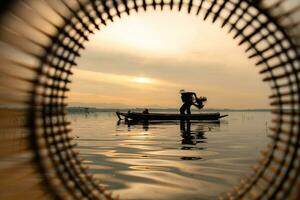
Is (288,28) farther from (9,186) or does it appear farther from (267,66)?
(9,186)

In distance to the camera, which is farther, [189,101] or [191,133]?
[189,101]

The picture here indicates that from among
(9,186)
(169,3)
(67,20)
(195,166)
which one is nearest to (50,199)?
(67,20)

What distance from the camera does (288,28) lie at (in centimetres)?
283

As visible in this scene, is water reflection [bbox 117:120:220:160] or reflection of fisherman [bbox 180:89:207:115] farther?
reflection of fisherman [bbox 180:89:207:115]

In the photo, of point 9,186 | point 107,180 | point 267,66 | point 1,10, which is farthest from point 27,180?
point 267,66

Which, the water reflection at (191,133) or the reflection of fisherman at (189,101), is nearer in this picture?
the water reflection at (191,133)

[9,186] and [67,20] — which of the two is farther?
[9,186]

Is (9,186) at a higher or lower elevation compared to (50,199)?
lower

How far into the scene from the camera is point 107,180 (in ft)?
32.2

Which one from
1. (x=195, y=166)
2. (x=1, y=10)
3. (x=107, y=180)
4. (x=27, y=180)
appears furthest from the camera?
(x=195, y=166)

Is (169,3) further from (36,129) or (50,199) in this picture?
(50,199)

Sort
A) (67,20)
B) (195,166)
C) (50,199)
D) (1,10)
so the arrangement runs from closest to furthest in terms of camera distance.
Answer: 1. (1,10)
2. (67,20)
3. (50,199)
4. (195,166)

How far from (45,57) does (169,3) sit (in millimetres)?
1427

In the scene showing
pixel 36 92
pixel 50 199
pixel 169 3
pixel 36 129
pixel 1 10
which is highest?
pixel 169 3
